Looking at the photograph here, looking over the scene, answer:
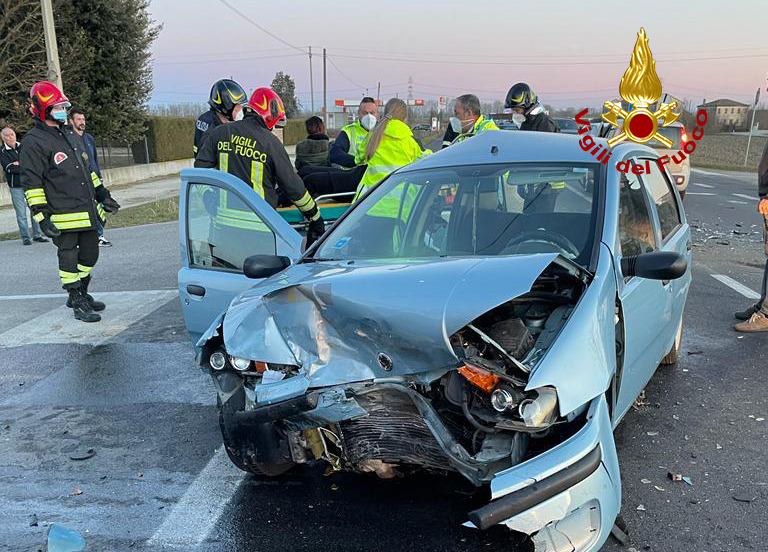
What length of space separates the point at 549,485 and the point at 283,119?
3.94 m

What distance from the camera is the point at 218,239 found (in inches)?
165

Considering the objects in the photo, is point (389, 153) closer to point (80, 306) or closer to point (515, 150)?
point (515, 150)

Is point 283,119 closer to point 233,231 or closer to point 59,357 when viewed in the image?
point 233,231

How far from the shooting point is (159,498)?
3111mm

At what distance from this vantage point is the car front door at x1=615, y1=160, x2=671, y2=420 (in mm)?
2864

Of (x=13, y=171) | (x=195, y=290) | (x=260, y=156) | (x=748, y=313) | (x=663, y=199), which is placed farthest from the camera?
(x=13, y=171)

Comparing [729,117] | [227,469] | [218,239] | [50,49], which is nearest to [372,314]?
[227,469]

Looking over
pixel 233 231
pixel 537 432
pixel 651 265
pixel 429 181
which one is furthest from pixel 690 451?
pixel 233 231

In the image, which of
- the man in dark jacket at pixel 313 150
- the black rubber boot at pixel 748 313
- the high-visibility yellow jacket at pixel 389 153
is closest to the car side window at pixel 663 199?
the black rubber boot at pixel 748 313

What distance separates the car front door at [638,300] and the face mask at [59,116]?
5.18 metres

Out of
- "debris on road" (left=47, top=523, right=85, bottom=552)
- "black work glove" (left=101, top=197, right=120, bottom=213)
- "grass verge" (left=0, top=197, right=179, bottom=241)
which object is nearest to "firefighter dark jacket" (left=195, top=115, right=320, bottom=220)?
"debris on road" (left=47, top=523, right=85, bottom=552)

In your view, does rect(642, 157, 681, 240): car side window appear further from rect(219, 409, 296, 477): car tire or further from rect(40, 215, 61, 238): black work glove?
rect(40, 215, 61, 238): black work glove

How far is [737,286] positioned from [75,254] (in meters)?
7.18

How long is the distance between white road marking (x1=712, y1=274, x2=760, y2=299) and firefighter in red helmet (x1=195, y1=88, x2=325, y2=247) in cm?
487
